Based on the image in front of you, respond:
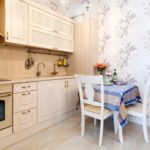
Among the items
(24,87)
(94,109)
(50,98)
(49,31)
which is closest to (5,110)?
(24,87)

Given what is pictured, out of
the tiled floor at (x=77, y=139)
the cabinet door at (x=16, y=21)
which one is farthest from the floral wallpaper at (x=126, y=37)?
the cabinet door at (x=16, y=21)

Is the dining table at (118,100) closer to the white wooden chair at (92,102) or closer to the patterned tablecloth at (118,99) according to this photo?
the patterned tablecloth at (118,99)

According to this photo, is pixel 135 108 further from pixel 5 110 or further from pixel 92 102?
pixel 5 110

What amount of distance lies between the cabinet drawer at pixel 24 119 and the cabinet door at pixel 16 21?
113 cm

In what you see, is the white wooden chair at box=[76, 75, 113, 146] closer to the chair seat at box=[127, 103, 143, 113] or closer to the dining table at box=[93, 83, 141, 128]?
the dining table at box=[93, 83, 141, 128]

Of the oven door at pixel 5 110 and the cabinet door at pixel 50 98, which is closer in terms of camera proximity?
the oven door at pixel 5 110

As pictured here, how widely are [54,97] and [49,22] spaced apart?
1.49 m

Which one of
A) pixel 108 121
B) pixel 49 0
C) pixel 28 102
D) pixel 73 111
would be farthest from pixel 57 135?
pixel 49 0

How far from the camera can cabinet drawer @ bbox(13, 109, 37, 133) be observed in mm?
2022

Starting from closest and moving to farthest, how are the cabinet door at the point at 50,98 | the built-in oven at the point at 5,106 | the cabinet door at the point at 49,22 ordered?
1. the built-in oven at the point at 5,106
2. the cabinet door at the point at 50,98
3. the cabinet door at the point at 49,22

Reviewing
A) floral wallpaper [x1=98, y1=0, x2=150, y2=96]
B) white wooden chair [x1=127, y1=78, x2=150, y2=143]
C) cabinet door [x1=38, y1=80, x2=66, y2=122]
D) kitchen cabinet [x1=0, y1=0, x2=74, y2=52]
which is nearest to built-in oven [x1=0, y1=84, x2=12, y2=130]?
cabinet door [x1=38, y1=80, x2=66, y2=122]

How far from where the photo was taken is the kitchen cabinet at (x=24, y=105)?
2.01 m

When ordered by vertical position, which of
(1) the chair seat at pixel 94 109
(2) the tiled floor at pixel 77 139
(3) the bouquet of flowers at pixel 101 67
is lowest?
(2) the tiled floor at pixel 77 139

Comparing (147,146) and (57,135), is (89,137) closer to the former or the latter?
(57,135)
